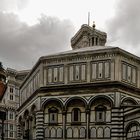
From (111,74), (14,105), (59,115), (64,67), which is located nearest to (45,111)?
(59,115)

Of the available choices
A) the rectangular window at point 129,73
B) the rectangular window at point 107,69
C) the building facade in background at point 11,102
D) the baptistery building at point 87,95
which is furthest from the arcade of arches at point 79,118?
the building facade in background at point 11,102

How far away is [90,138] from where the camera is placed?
138ft

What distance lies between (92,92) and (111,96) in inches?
78.6

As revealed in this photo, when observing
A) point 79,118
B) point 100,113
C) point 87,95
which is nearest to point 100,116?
point 100,113

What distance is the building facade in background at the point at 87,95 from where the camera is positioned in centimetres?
→ 4156

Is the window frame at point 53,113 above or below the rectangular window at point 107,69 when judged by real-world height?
below

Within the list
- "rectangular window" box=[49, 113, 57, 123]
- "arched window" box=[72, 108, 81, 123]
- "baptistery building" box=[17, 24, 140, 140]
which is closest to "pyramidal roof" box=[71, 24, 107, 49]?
"baptistery building" box=[17, 24, 140, 140]

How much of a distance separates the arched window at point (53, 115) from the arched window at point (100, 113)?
4227mm

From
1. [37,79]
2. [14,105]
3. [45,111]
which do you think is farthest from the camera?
[14,105]

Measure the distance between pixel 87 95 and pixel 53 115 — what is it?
414 centimetres

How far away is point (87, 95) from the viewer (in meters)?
42.8

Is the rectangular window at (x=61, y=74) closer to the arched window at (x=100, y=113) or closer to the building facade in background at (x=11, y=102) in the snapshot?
the arched window at (x=100, y=113)

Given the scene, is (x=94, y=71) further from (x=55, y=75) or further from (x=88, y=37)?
(x=88, y=37)

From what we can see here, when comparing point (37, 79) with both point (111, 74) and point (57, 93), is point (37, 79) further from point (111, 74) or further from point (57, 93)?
point (111, 74)
